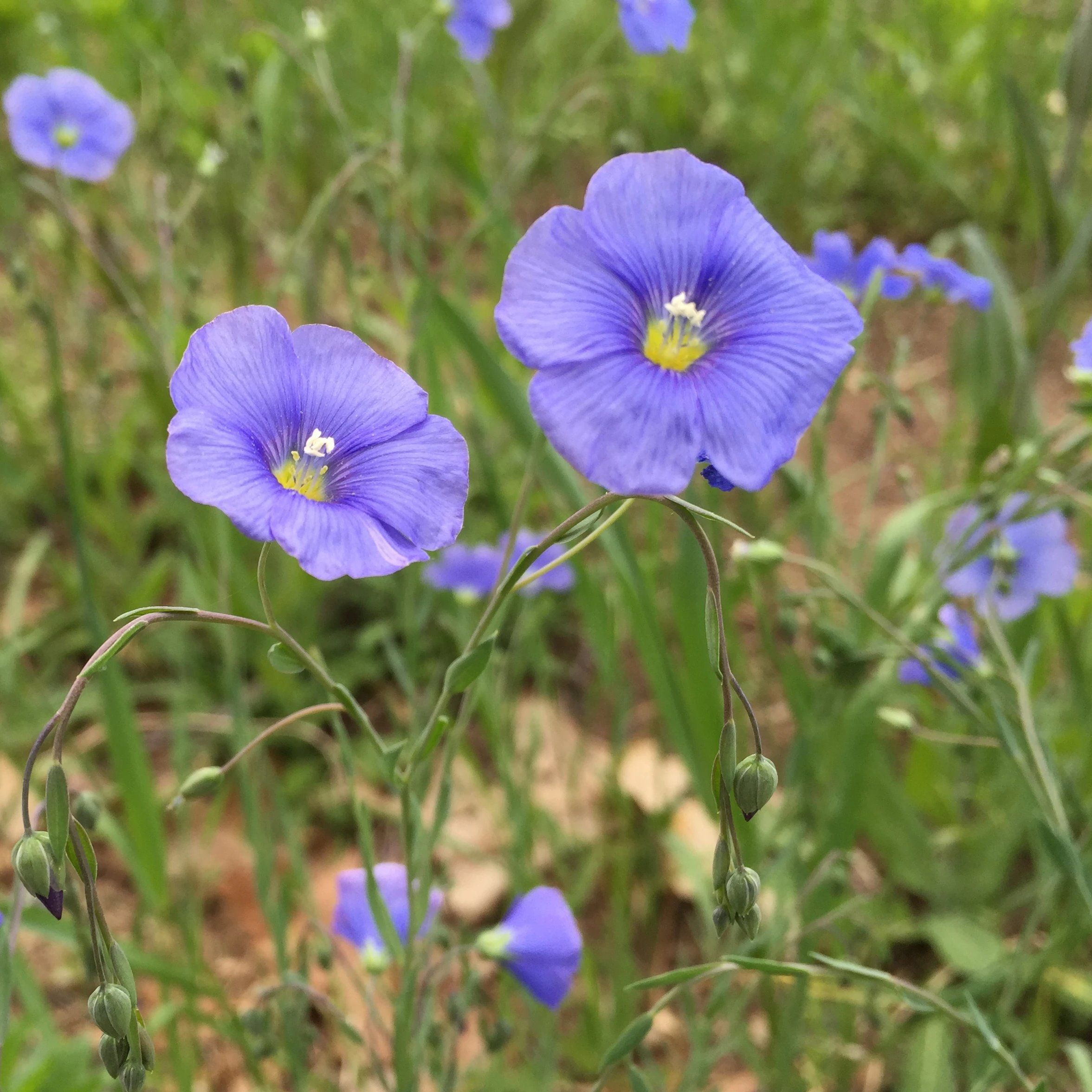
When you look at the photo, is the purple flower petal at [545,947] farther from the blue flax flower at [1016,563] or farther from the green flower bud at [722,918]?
the blue flax flower at [1016,563]

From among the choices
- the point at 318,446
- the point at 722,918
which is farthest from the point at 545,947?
the point at 318,446

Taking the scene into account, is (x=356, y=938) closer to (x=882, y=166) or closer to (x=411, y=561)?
(x=411, y=561)

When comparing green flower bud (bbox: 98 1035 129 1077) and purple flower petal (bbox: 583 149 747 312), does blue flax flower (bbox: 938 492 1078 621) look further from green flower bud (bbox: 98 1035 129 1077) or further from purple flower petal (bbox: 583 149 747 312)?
green flower bud (bbox: 98 1035 129 1077)

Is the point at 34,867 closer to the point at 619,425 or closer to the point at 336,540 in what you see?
the point at 336,540

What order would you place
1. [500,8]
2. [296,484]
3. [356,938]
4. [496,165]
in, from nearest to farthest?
[296,484] < [356,938] < [500,8] < [496,165]

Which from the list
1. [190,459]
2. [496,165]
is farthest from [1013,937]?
[496,165]

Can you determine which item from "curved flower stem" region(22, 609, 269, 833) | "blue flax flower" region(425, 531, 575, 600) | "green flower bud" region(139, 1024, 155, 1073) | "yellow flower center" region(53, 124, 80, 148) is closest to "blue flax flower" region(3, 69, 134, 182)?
"yellow flower center" region(53, 124, 80, 148)

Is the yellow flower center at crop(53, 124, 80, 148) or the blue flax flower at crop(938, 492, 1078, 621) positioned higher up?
the yellow flower center at crop(53, 124, 80, 148)
